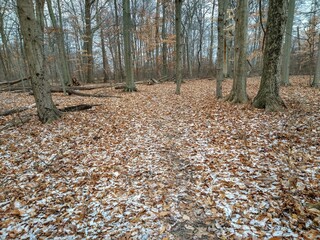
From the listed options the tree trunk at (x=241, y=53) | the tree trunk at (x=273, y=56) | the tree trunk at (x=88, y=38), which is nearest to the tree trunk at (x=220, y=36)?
the tree trunk at (x=241, y=53)

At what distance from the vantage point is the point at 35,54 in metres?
6.34

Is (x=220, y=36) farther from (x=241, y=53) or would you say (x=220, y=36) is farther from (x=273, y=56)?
(x=273, y=56)

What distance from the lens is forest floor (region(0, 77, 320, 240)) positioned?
2.72 m

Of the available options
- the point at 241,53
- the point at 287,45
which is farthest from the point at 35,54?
the point at 287,45

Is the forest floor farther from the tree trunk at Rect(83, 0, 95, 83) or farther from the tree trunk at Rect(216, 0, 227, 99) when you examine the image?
the tree trunk at Rect(83, 0, 95, 83)

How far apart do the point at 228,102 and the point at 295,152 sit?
16.2 ft

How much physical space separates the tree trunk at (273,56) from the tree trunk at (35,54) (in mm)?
7577

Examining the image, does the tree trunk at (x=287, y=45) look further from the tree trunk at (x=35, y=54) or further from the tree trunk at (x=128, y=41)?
the tree trunk at (x=35, y=54)

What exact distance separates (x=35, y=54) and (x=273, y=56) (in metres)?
8.03

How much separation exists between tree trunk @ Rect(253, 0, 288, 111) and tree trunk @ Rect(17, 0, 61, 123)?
758cm

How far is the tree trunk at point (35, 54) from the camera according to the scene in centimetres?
614

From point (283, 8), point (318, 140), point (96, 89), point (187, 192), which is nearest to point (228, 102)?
point (283, 8)

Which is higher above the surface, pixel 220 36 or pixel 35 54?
pixel 220 36

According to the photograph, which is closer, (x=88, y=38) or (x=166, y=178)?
(x=166, y=178)
